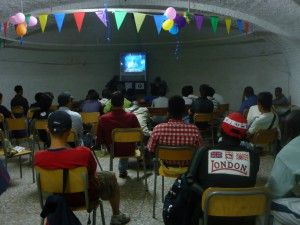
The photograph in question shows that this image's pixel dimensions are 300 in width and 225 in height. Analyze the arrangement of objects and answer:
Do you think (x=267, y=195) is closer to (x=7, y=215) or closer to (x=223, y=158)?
(x=223, y=158)

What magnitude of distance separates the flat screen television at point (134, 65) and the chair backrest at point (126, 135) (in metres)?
6.52

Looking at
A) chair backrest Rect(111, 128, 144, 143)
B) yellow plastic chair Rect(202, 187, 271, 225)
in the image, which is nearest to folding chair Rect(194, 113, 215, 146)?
chair backrest Rect(111, 128, 144, 143)

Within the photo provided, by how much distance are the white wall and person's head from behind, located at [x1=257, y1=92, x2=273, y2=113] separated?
155 inches

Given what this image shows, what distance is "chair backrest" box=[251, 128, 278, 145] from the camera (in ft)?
13.4

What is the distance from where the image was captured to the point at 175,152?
3.06 metres

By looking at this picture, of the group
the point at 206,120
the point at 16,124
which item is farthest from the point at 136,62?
the point at 16,124

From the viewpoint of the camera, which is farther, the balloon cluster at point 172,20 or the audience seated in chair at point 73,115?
the balloon cluster at point 172,20

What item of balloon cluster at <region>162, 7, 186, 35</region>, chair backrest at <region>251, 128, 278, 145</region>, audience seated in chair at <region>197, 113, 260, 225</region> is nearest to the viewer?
audience seated in chair at <region>197, 113, 260, 225</region>

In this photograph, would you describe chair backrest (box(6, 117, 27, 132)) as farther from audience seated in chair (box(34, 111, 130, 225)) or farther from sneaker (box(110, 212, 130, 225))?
audience seated in chair (box(34, 111, 130, 225))

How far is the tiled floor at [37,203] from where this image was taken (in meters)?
3.21

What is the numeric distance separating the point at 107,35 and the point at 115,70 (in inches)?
42.0

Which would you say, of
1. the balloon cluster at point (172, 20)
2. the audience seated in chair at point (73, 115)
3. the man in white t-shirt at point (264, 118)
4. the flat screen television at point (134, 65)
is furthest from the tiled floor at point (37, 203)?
the flat screen television at point (134, 65)

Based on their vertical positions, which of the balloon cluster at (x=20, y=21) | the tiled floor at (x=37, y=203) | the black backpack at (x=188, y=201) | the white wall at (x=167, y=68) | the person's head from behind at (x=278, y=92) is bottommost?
the tiled floor at (x=37, y=203)

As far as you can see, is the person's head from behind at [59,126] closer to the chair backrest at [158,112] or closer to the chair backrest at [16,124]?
the chair backrest at [16,124]
